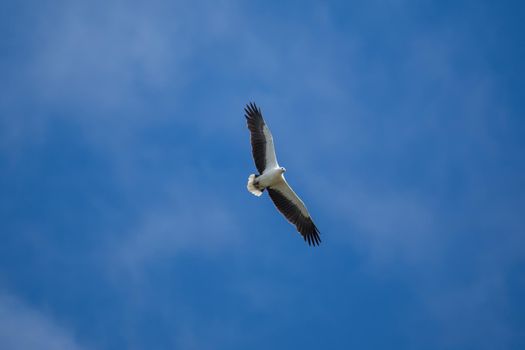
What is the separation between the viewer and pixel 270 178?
990 inches

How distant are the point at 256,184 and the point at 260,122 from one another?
2080mm

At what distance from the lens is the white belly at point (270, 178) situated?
2503 centimetres

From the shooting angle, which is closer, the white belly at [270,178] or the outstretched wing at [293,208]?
the white belly at [270,178]

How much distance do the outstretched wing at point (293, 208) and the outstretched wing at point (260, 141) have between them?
32.1 inches

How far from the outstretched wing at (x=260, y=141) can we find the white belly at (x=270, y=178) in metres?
0.27

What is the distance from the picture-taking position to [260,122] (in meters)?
25.4

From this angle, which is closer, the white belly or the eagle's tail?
the white belly

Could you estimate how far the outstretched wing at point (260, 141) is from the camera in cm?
2511

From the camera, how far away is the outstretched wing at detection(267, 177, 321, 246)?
84.4 feet

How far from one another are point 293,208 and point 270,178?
1.67m

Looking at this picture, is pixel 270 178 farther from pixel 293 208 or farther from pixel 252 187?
pixel 293 208

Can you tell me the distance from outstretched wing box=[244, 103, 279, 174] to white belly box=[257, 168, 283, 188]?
269 millimetres

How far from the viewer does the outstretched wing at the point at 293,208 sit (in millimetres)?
25720

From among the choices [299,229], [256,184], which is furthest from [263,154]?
[299,229]
